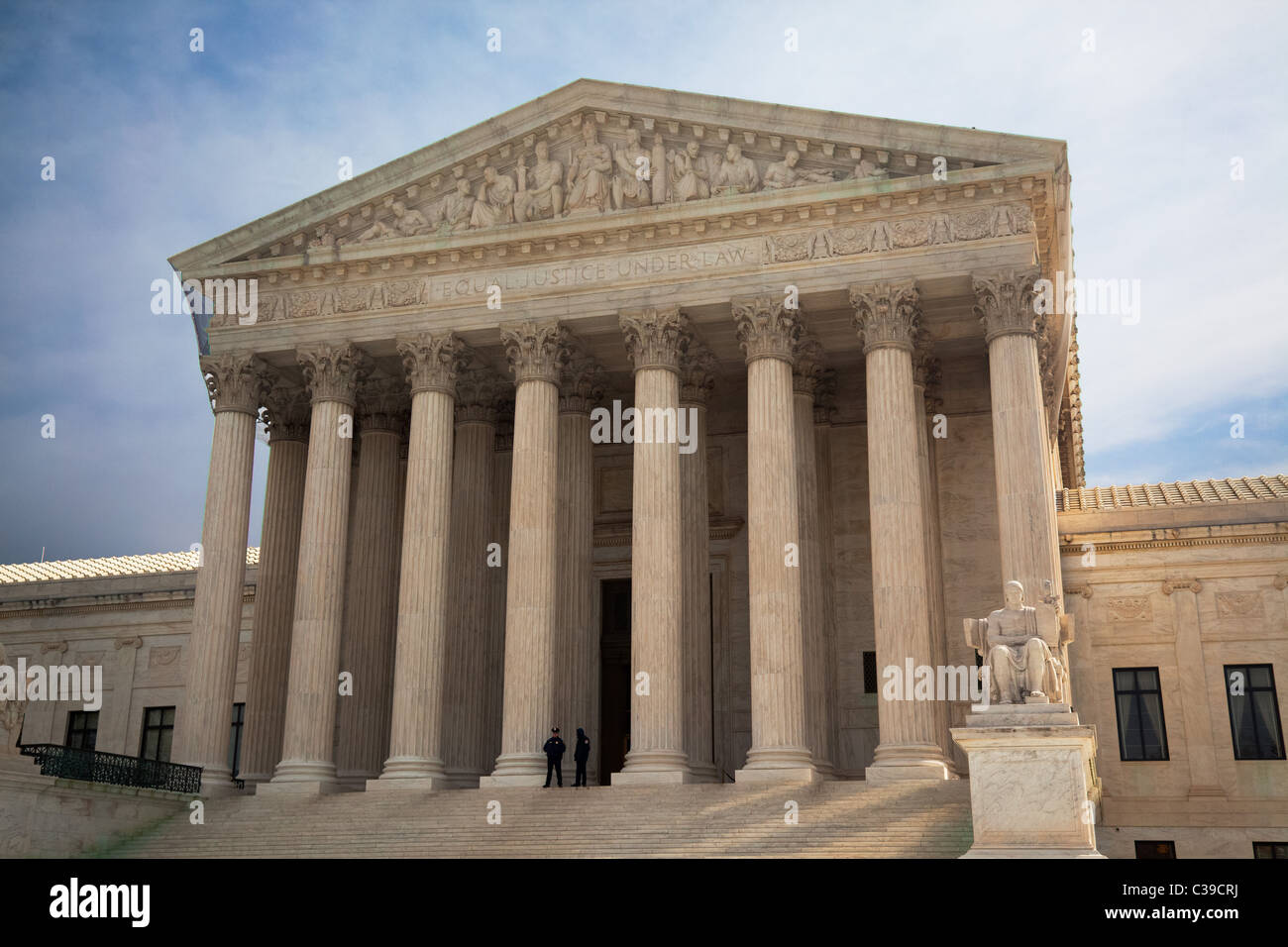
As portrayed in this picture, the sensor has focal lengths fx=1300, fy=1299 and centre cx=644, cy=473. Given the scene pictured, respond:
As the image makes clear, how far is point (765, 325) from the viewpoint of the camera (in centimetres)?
3284

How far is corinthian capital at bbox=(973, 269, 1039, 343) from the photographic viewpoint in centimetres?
3111

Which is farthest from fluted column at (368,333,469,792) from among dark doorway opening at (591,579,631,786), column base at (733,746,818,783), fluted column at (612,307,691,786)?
column base at (733,746,818,783)

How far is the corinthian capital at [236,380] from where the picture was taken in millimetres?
36344

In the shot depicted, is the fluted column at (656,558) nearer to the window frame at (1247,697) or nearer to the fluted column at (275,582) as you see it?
the fluted column at (275,582)

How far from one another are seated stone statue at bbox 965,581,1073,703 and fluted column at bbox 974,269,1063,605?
200 inches

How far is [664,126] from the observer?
114 feet

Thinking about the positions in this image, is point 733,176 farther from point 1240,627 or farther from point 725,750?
point 1240,627

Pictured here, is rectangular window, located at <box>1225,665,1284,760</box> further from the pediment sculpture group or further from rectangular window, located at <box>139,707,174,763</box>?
rectangular window, located at <box>139,707,174,763</box>

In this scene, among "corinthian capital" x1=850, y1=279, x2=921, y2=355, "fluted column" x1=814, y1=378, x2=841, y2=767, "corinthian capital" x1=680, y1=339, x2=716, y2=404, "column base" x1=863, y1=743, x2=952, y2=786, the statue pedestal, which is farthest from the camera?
"corinthian capital" x1=680, y1=339, x2=716, y2=404

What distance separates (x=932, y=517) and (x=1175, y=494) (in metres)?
8.97

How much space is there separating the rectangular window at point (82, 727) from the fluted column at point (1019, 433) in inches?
1308
